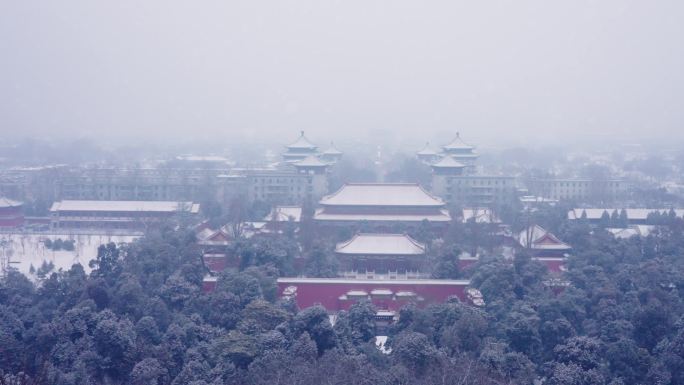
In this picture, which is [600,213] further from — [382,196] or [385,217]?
[385,217]

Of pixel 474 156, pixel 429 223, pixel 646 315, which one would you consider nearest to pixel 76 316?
pixel 646 315

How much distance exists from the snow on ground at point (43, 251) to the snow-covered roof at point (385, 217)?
169 inches

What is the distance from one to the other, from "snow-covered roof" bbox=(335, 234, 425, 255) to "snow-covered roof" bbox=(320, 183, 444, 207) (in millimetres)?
3013

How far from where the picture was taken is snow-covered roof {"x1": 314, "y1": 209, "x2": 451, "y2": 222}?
17703mm

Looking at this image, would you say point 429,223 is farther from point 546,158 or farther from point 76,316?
point 546,158

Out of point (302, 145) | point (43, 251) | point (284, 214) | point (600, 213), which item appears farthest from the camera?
point (302, 145)

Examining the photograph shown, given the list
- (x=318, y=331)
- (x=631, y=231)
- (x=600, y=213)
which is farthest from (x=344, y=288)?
(x=600, y=213)

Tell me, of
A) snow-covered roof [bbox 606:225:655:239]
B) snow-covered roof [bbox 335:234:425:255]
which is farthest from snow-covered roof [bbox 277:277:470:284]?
snow-covered roof [bbox 606:225:655:239]

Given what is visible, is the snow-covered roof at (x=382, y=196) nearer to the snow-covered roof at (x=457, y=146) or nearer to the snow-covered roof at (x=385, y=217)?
Answer: the snow-covered roof at (x=385, y=217)

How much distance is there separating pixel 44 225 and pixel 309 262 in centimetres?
986

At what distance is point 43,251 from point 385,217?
7.40 metres

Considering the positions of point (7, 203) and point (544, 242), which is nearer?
point (544, 242)

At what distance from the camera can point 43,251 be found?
1730 cm

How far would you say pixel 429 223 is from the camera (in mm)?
17312
